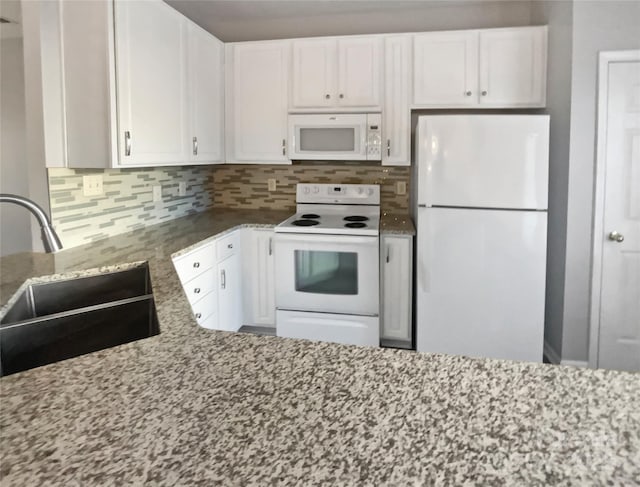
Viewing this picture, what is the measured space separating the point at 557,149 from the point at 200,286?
233 centimetres

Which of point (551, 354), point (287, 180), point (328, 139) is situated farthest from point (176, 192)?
point (551, 354)

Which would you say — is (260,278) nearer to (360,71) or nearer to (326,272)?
(326,272)

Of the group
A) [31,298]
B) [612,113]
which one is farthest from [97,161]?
[612,113]

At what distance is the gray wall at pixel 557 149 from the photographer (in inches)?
108

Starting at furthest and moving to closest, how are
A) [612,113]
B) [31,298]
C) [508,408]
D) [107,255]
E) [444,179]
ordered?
[444,179] → [612,113] → [107,255] → [31,298] → [508,408]

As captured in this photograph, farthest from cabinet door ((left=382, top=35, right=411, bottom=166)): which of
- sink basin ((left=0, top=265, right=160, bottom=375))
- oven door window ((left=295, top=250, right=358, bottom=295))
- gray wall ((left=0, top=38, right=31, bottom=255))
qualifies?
gray wall ((left=0, top=38, right=31, bottom=255))

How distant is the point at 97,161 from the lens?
2.30m

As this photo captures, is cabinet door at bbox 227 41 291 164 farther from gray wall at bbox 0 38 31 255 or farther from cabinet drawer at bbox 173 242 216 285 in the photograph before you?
gray wall at bbox 0 38 31 255

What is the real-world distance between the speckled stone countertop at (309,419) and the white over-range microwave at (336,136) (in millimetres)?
2433

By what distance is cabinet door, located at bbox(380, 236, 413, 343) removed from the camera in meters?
3.11

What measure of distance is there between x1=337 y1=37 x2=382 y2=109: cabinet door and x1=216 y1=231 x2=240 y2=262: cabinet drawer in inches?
50.1

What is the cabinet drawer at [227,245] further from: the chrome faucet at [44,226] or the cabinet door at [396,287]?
the chrome faucet at [44,226]

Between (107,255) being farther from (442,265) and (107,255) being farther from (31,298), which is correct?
(442,265)

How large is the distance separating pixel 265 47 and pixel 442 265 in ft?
6.83
